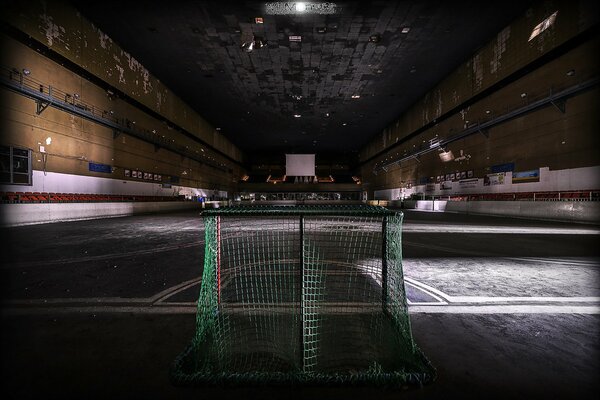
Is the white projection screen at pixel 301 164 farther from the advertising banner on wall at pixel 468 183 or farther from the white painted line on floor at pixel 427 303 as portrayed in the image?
the white painted line on floor at pixel 427 303

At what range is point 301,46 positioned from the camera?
1628 cm

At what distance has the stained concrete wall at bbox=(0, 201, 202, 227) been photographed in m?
11.1

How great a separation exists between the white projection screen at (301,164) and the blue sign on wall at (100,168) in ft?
104

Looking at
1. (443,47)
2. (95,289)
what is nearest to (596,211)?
(443,47)

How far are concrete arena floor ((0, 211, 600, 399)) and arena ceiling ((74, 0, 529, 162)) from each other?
1252cm

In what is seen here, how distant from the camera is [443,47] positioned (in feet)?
53.8

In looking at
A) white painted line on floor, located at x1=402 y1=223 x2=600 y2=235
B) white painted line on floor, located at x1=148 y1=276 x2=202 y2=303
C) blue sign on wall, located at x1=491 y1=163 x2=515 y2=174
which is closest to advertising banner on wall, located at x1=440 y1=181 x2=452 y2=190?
blue sign on wall, located at x1=491 y1=163 x2=515 y2=174

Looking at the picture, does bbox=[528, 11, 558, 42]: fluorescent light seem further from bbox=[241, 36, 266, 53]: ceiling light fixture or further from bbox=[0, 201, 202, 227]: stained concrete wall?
bbox=[0, 201, 202, 227]: stained concrete wall

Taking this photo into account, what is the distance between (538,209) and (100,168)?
78.7ft

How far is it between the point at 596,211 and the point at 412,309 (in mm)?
13777

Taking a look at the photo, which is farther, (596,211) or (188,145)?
(188,145)

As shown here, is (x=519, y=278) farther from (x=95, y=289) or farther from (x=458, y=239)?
(x=95, y=289)

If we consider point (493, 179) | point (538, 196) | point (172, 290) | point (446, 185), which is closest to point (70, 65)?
point (172, 290)

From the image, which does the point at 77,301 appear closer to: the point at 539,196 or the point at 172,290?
the point at 172,290
